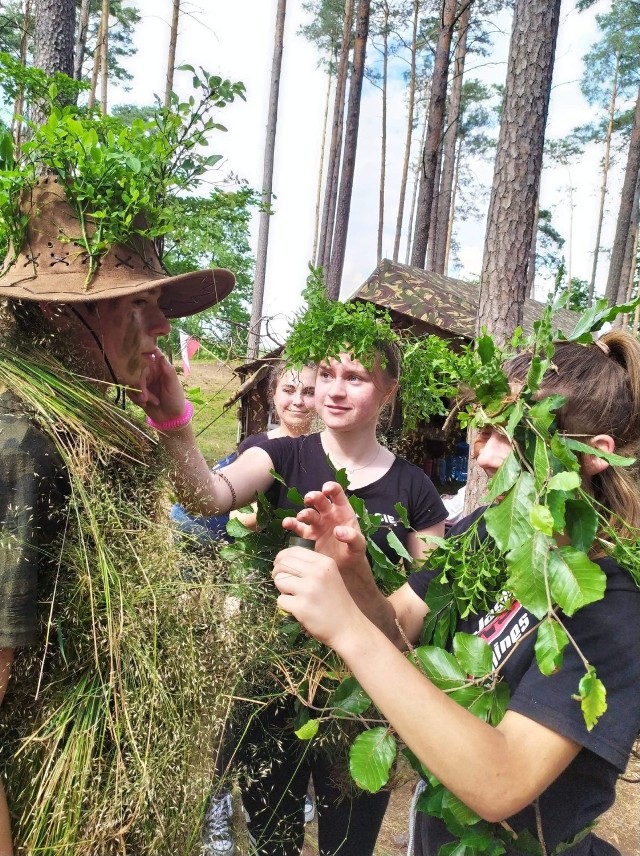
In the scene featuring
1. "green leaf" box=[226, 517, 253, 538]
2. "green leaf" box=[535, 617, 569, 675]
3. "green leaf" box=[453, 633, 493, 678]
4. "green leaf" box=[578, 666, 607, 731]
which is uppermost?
"green leaf" box=[535, 617, 569, 675]

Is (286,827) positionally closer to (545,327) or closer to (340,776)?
(340,776)

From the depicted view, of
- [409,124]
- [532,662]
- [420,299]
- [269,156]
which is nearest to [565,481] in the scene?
[532,662]

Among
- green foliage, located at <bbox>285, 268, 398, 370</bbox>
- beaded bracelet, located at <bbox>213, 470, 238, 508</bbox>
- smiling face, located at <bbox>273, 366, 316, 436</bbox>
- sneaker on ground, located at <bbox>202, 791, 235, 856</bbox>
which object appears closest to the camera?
sneaker on ground, located at <bbox>202, 791, 235, 856</bbox>

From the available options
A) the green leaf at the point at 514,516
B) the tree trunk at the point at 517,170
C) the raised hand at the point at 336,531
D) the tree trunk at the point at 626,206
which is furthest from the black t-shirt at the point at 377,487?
the tree trunk at the point at 626,206

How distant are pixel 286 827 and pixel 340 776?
0.81 ft

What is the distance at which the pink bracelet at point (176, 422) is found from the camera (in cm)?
171

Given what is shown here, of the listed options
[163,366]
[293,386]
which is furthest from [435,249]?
[163,366]

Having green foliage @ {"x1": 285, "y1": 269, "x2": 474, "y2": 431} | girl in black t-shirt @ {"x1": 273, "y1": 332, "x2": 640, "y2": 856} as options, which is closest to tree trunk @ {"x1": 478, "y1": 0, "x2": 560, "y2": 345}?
green foliage @ {"x1": 285, "y1": 269, "x2": 474, "y2": 431}

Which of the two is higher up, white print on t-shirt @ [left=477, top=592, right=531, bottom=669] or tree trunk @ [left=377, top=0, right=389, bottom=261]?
tree trunk @ [left=377, top=0, right=389, bottom=261]

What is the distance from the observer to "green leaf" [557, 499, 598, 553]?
3.51 ft

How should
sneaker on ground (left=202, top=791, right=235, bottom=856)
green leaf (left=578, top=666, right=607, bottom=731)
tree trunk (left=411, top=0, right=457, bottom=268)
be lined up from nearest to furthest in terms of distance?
green leaf (left=578, top=666, right=607, bottom=731) < sneaker on ground (left=202, top=791, right=235, bottom=856) < tree trunk (left=411, top=0, right=457, bottom=268)

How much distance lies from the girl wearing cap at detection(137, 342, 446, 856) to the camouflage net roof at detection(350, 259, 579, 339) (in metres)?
4.75

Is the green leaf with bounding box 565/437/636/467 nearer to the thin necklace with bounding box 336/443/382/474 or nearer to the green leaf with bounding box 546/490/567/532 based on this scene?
the green leaf with bounding box 546/490/567/532

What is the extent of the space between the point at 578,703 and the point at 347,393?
1382mm
